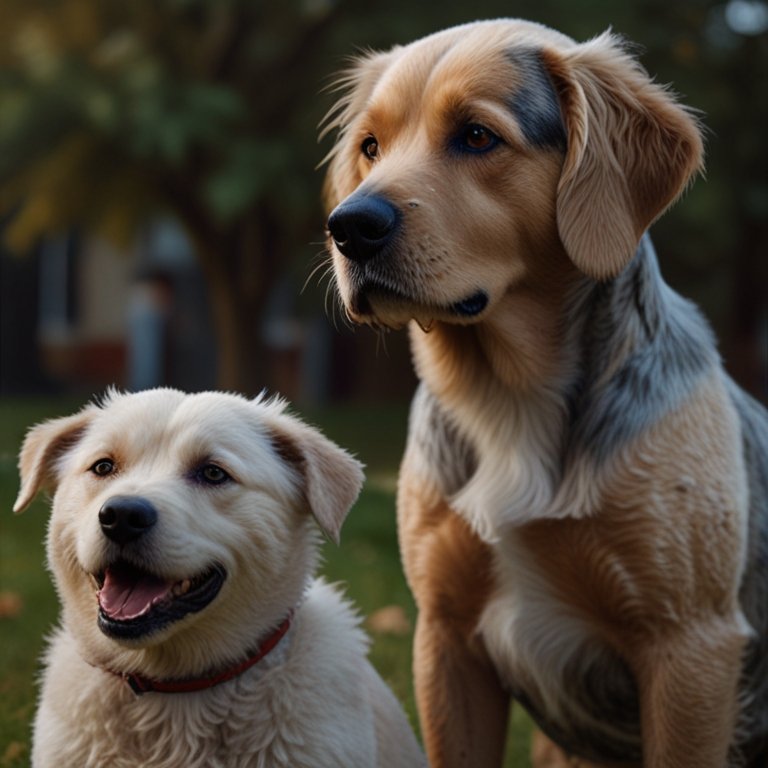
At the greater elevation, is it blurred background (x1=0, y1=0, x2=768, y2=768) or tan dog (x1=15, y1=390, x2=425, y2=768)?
tan dog (x1=15, y1=390, x2=425, y2=768)

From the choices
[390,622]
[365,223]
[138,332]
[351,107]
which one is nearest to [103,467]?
[365,223]

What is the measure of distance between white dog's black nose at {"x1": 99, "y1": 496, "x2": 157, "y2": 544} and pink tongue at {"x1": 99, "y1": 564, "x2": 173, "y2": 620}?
0.15m

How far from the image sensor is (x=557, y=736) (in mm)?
4105

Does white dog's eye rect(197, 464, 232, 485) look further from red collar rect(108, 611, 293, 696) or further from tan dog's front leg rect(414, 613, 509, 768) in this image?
tan dog's front leg rect(414, 613, 509, 768)

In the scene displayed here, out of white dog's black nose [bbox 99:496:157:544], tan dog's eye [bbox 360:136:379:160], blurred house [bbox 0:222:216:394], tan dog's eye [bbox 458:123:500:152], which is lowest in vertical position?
blurred house [bbox 0:222:216:394]

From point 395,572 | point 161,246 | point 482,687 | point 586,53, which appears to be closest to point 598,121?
point 586,53

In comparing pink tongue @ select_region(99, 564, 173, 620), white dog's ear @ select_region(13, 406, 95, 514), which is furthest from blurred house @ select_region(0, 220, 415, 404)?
pink tongue @ select_region(99, 564, 173, 620)

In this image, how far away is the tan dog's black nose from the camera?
318 cm

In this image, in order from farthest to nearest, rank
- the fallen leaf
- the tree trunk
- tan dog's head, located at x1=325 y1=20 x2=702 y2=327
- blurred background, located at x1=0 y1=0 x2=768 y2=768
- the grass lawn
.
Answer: the tree trunk
blurred background, located at x1=0 y1=0 x2=768 y2=768
the fallen leaf
the grass lawn
tan dog's head, located at x1=325 y1=20 x2=702 y2=327

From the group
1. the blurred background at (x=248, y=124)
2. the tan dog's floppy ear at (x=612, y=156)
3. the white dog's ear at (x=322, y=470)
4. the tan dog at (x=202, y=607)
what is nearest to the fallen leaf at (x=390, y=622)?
the tan dog at (x=202, y=607)

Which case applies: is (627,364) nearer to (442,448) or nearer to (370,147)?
(442,448)

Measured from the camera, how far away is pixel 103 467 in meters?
3.31

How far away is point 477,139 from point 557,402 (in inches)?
31.7

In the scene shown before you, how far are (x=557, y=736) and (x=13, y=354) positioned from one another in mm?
20586
